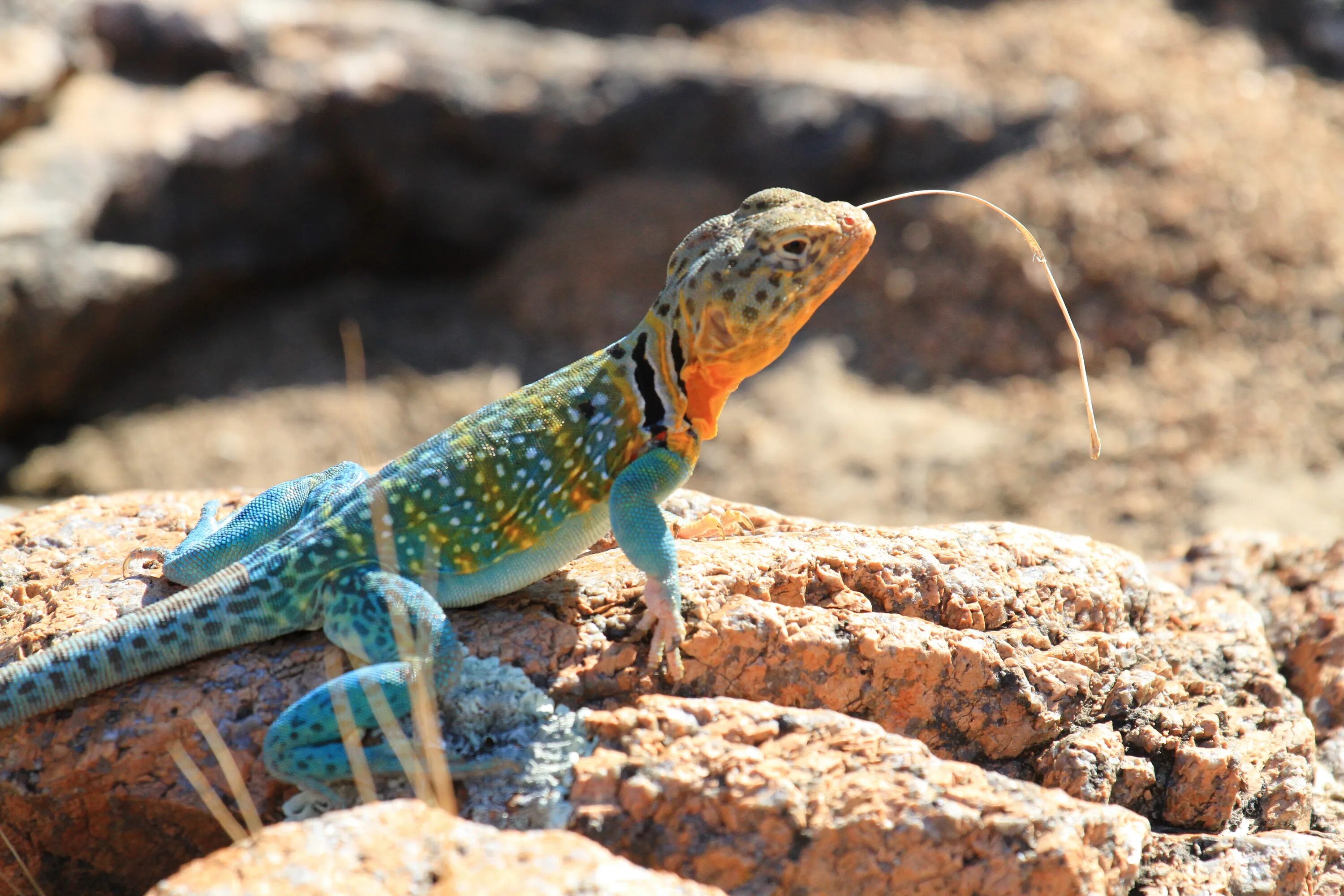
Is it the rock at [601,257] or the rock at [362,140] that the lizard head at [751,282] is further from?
the rock at [362,140]

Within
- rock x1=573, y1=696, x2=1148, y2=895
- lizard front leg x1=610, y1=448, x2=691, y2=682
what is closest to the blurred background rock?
lizard front leg x1=610, y1=448, x2=691, y2=682

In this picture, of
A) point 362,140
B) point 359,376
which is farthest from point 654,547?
point 362,140

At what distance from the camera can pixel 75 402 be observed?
10875 mm

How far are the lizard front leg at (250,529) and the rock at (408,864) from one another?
4.19ft

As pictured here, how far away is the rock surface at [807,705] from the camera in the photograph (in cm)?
318

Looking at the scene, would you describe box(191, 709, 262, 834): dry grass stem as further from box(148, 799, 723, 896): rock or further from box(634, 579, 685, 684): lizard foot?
box(634, 579, 685, 684): lizard foot

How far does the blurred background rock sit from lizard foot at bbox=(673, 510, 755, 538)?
193 inches

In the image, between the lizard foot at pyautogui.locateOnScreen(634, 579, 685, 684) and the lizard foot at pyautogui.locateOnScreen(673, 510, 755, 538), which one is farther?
the lizard foot at pyautogui.locateOnScreen(673, 510, 755, 538)

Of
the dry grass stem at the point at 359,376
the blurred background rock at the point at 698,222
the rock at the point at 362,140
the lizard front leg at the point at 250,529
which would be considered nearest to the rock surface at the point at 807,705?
the lizard front leg at the point at 250,529

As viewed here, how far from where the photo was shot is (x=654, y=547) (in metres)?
3.60

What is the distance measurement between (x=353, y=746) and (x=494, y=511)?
909mm

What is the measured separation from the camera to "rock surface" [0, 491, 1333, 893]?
318 cm

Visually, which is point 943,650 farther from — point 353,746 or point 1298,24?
point 1298,24

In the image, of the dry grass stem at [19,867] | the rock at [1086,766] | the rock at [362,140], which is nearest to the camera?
the dry grass stem at [19,867]
